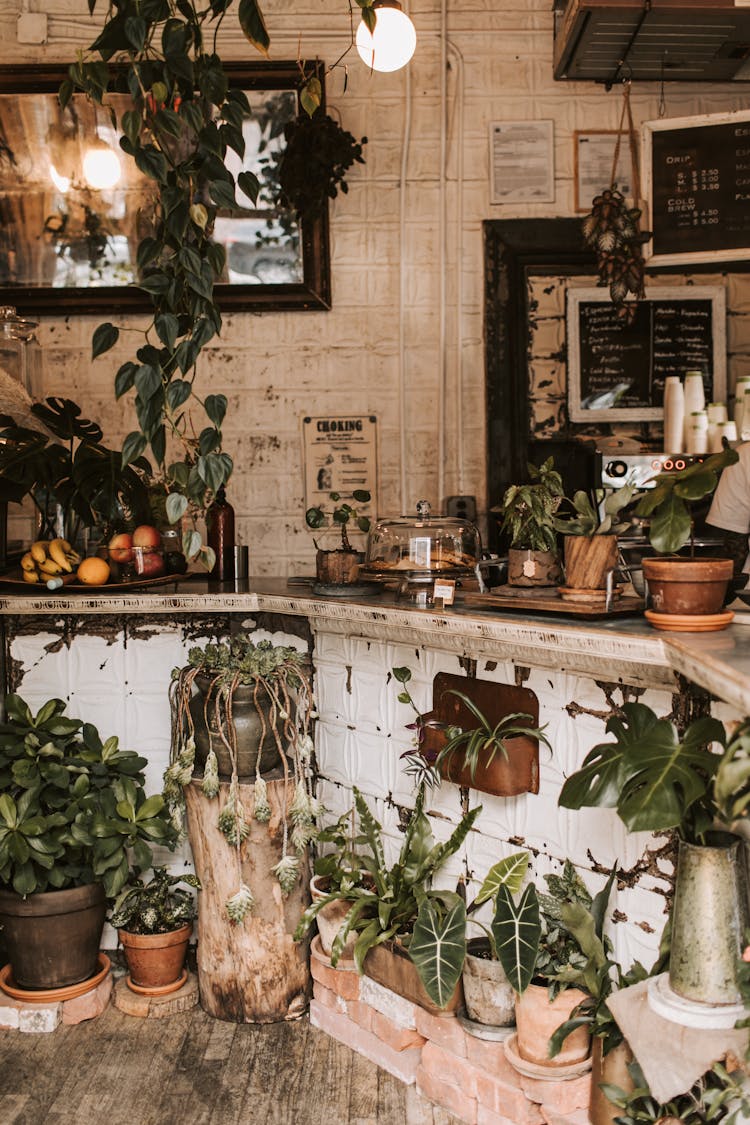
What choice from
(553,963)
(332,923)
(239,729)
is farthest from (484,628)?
(332,923)

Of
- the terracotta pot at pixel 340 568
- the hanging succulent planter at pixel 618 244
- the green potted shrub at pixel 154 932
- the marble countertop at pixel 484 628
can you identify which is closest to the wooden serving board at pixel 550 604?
the marble countertop at pixel 484 628

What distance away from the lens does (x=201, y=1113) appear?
9.20 feet

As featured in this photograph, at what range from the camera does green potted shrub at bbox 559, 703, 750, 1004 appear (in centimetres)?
200

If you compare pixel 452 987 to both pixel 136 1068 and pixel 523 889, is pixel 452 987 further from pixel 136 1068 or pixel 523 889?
pixel 136 1068

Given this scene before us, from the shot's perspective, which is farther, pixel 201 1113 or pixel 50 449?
pixel 50 449

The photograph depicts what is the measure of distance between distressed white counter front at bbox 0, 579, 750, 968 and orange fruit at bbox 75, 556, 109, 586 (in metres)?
0.06

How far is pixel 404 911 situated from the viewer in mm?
3062

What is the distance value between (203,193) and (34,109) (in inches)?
30.2

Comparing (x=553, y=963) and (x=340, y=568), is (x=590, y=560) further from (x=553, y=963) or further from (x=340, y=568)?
(x=553, y=963)

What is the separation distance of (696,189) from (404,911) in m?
2.97

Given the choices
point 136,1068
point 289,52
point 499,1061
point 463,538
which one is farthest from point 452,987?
point 289,52

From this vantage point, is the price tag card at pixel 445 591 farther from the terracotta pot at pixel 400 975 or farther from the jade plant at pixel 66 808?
the jade plant at pixel 66 808

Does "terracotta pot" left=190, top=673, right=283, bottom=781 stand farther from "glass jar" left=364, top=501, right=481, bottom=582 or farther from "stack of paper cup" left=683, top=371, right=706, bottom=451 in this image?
"stack of paper cup" left=683, top=371, right=706, bottom=451

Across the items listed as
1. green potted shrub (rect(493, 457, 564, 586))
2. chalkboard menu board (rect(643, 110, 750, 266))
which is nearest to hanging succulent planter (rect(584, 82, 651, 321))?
chalkboard menu board (rect(643, 110, 750, 266))
